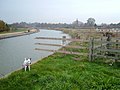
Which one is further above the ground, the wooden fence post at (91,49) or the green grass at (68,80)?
the wooden fence post at (91,49)

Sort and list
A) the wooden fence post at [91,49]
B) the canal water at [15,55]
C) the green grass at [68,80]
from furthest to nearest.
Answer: the canal water at [15,55] < the wooden fence post at [91,49] < the green grass at [68,80]

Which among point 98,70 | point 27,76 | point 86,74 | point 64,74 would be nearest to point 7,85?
point 27,76

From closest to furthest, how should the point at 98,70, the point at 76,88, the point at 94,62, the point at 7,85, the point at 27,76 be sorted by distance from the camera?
the point at 76,88, the point at 7,85, the point at 27,76, the point at 98,70, the point at 94,62

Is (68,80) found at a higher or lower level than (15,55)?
higher

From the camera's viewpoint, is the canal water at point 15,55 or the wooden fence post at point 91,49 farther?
the canal water at point 15,55

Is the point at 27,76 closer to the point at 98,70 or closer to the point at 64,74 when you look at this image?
the point at 64,74

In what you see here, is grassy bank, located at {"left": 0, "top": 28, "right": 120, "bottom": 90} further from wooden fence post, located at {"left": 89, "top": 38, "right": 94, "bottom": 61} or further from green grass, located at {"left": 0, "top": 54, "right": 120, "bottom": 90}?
wooden fence post, located at {"left": 89, "top": 38, "right": 94, "bottom": 61}

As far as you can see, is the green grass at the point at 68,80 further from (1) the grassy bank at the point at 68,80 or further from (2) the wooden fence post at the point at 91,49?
(2) the wooden fence post at the point at 91,49

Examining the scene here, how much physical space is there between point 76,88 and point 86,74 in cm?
168

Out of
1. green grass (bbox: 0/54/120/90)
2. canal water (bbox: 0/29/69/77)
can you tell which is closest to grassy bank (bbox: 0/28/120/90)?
green grass (bbox: 0/54/120/90)

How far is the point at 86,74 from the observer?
8.91m

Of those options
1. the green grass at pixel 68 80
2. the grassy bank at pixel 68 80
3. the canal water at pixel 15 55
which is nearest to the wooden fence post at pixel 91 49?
the grassy bank at pixel 68 80

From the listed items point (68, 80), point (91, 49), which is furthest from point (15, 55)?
point (68, 80)

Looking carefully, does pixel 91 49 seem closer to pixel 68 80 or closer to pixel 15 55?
pixel 68 80
